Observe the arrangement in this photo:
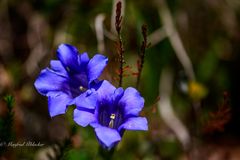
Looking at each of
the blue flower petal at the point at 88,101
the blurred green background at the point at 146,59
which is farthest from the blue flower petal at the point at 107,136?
the blurred green background at the point at 146,59

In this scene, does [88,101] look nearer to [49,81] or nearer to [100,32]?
[49,81]

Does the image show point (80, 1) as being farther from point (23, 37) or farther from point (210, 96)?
point (210, 96)

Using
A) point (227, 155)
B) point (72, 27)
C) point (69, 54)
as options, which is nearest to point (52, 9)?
point (72, 27)

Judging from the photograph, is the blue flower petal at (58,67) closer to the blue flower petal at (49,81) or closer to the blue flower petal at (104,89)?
the blue flower petal at (49,81)

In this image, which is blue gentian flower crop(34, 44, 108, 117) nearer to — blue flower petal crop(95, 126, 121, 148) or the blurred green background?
blue flower petal crop(95, 126, 121, 148)

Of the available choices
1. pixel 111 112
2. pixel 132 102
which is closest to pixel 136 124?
pixel 132 102

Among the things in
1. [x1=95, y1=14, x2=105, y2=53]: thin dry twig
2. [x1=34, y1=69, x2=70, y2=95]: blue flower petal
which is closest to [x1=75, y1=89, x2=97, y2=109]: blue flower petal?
[x1=34, y1=69, x2=70, y2=95]: blue flower petal
